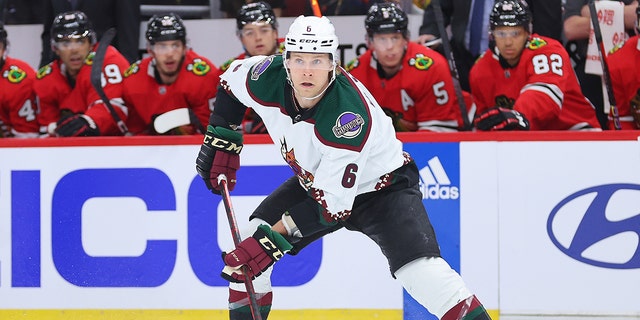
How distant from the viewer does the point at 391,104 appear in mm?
5445

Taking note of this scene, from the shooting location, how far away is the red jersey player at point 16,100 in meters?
5.80

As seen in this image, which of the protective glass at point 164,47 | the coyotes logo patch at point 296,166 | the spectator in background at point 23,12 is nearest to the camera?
the coyotes logo patch at point 296,166

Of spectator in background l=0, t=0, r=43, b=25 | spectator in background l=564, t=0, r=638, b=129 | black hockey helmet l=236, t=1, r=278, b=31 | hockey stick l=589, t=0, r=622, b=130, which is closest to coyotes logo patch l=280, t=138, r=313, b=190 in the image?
black hockey helmet l=236, t=1, r=278, b=31

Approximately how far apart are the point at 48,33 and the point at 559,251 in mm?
3049

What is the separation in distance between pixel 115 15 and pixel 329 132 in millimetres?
2811

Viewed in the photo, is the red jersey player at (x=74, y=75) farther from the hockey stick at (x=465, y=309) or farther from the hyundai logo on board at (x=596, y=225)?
the hockey stick at (x=465, y=309)

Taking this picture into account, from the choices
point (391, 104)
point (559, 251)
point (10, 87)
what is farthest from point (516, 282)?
point (10, 87)

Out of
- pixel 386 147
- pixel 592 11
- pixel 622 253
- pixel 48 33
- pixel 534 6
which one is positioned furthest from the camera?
pixel 48 33

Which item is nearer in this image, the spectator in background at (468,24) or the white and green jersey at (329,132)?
the white and green jersey at (329,132)

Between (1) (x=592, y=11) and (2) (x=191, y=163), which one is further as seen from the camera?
(1) (x=592, y=11)

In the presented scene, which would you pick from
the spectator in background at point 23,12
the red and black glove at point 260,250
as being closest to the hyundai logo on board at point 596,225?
the red and black glove at point 260,250

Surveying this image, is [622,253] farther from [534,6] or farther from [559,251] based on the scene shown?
[534,6]

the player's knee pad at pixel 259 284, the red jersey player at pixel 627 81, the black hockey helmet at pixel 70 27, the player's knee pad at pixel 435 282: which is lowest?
the player's knee pad at pixel 259 284

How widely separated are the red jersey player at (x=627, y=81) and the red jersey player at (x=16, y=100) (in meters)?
2.88
